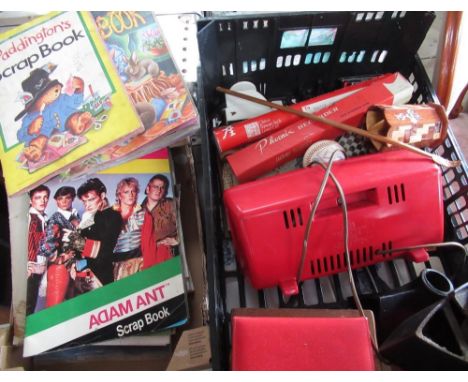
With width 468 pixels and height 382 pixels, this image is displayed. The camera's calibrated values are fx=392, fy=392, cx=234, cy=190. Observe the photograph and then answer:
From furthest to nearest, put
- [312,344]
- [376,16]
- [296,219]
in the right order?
1. [376,16]
2. [296,219]
3. [312,344]

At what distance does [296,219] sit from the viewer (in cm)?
50

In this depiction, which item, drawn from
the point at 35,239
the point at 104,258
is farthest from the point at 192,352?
the point at 35,239

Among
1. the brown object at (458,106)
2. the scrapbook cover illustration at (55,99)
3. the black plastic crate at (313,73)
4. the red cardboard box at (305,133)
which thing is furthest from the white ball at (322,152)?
the brown object at (458,106)

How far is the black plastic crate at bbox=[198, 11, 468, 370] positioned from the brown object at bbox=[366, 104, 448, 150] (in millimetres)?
33

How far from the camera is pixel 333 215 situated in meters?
0.51

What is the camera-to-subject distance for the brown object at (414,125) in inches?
21.5

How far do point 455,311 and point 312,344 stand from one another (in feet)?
0.60

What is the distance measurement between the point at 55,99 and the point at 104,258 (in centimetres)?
27

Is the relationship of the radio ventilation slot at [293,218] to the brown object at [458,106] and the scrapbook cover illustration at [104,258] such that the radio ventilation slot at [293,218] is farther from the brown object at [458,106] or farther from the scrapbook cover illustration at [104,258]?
the brown object at [458,106]

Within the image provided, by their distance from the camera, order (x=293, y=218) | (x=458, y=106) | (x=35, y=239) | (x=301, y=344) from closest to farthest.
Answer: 1. (x=301, y=344)
2. (x=293, y=218)
3. (x=35, y=239)
4. (x=458, y=106)

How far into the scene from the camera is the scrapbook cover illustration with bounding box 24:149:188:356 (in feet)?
1.86

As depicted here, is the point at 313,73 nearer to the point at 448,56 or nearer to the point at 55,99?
the point at 448,56
